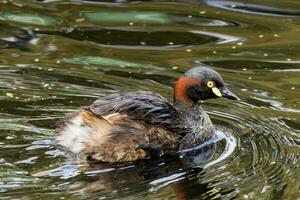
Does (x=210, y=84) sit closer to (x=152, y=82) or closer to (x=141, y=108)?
(x=141, y=108)

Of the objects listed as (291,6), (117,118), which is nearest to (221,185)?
(117,118)

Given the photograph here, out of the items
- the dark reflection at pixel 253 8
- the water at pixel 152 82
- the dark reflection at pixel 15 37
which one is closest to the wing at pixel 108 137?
the water at pixel 152 82

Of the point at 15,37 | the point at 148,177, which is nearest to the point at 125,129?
the point at 148,177

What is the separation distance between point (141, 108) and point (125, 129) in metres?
0.25

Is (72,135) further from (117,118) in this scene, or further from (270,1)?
(270,1)

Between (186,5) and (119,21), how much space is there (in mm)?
1019

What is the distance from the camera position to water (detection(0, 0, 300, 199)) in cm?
693

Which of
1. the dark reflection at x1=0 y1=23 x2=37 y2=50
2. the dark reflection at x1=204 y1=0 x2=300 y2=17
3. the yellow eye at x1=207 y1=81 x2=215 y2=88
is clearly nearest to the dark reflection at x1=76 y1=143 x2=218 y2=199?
the yellow eye at x1=207 y1=81 x2=215 y2=88

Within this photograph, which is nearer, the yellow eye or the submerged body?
the submerged body

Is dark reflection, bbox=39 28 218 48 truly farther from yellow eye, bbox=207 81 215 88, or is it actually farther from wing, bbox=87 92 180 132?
wing, bbox=87 92 180 132

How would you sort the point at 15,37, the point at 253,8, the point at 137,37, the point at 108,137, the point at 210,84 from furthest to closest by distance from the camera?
1. the point at 253,8
2. the point at 137,37
3. the point at 15,37
4. the point at 210,84
5. the point at 108,137

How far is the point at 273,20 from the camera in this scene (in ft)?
37.9

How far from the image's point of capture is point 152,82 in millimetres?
9500

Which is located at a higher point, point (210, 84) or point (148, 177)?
point (210, 84)
